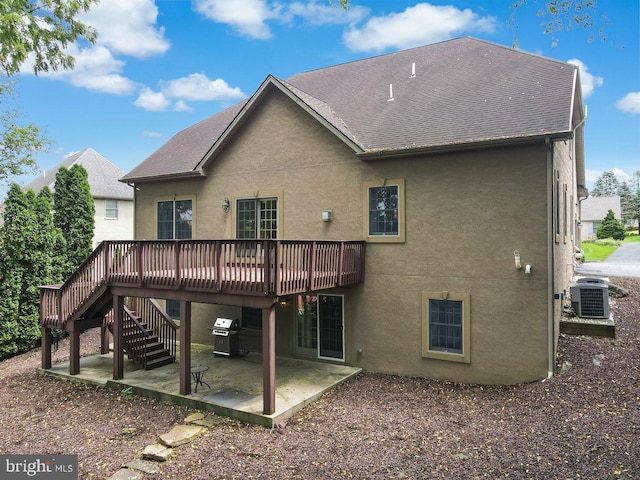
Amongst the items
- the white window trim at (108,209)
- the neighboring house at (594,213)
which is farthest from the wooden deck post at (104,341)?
the neighboring house at (594,213)

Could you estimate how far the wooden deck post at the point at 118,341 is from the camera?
32.9ft

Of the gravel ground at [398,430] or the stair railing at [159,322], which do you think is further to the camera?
the stair railing at [159,322]

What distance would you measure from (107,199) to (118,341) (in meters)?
20.1

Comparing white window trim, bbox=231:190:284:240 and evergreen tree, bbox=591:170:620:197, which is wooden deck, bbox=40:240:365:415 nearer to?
white window trim, bbox=231:190:284:240

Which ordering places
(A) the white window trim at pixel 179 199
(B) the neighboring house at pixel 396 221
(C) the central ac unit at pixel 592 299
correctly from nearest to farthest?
(B) the neighboring house at pixel 396 221 < (C) the central ac unit at pixel 592 299 < (A) the white window trim at pixel 179 199

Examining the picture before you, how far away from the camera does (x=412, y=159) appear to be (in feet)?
32.7

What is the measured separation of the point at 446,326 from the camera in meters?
9.62

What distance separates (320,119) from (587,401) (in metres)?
8.24

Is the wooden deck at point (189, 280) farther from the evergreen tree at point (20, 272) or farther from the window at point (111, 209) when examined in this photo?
the window at point (111, 209)

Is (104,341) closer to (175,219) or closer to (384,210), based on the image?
(175,219)

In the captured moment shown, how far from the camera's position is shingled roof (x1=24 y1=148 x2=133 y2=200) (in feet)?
89.6

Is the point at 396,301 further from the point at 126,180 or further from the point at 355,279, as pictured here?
the point at 126,180

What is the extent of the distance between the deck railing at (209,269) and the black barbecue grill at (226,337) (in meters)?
2.80

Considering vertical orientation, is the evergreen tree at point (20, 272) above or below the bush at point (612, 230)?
below
